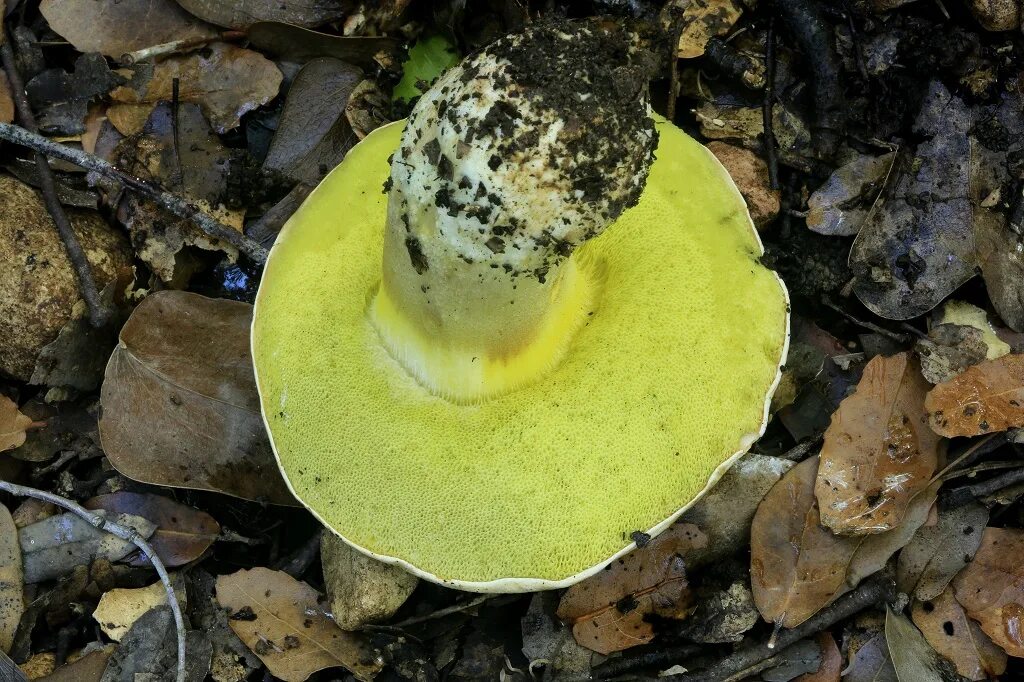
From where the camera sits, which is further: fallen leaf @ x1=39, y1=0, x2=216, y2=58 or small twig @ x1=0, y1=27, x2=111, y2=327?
fallen leaf @ x1=39, y1=0, x2=216, y2=58

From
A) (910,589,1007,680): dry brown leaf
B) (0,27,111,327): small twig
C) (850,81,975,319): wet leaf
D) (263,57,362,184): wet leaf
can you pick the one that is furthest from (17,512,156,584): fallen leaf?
(850,81,975,319): wet leaf

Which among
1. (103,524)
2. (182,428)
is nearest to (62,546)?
(103,524)

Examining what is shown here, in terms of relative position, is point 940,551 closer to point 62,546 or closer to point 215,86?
point 62,546

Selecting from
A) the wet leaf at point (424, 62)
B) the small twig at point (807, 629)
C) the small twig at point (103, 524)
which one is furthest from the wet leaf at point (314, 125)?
the small twig at point (807, 629)

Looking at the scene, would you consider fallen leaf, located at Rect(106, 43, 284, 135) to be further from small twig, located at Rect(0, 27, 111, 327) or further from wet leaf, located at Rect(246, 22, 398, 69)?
small twig, located at Rect(0, 27, 111, 327)

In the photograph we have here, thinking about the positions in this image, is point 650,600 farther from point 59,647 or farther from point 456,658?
point 59,647

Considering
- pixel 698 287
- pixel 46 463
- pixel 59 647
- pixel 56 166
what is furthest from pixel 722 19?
pixel 59 647
